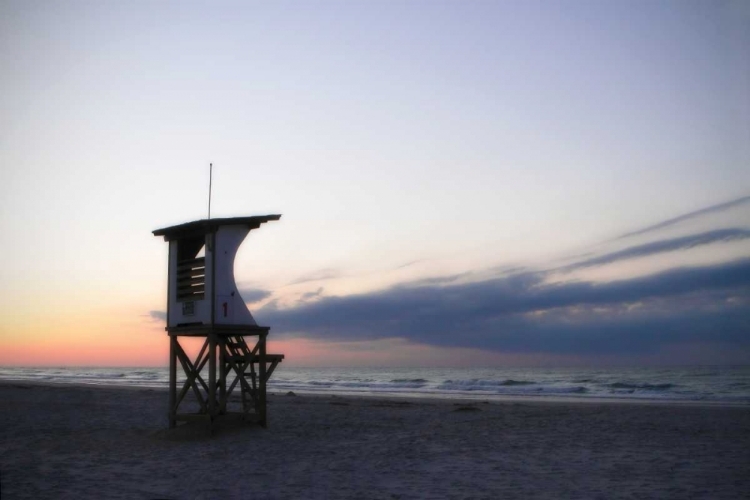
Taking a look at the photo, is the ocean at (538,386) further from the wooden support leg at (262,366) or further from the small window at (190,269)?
the small window at (190,269)

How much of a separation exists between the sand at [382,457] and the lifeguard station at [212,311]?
877 mm

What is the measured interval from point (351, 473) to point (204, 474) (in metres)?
2.35

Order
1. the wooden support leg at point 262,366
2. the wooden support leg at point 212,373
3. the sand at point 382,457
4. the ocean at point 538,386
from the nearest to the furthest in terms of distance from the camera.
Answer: the sand at point 382,457, the wooden support leg at point 212,373, the wooden support leg at point 262,366, the ocean at point 538,386

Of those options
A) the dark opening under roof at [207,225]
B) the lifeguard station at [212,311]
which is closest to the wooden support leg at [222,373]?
the lifeguard station at [212,311]

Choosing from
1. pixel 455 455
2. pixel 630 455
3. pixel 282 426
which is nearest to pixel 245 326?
pixel 282 426

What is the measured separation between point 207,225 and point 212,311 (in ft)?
6.04

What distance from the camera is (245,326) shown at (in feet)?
46.2

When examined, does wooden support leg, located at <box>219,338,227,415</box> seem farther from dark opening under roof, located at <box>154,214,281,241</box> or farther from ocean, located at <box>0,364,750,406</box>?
ocean, located at <box>0,364,750,406</box>

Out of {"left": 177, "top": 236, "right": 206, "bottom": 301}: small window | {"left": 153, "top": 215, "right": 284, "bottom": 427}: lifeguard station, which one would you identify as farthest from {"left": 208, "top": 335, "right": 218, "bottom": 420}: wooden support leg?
{"left": 177, "top": 236, "right": 206, "bottom": 301}: small window

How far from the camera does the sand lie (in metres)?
9.19

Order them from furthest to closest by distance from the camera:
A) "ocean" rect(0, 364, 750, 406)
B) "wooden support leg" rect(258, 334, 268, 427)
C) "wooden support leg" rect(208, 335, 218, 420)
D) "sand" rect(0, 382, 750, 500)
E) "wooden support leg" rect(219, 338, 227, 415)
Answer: "ocean" rect(0, 364, 750, 406), "wooden support leg" rect(258, 334, 268, 427), "wooden support leg" rect(219, 338, 227, 415), "wooden support leg" rect(208, 335, 218, 420), "sand" rect(0, 382, 750, 500)

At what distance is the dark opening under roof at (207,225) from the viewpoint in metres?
13.8

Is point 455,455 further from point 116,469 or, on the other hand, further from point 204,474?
point 116,469

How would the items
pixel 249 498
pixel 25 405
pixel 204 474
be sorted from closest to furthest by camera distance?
pixel 249 498, pixel 204 474, pixel 25 405
